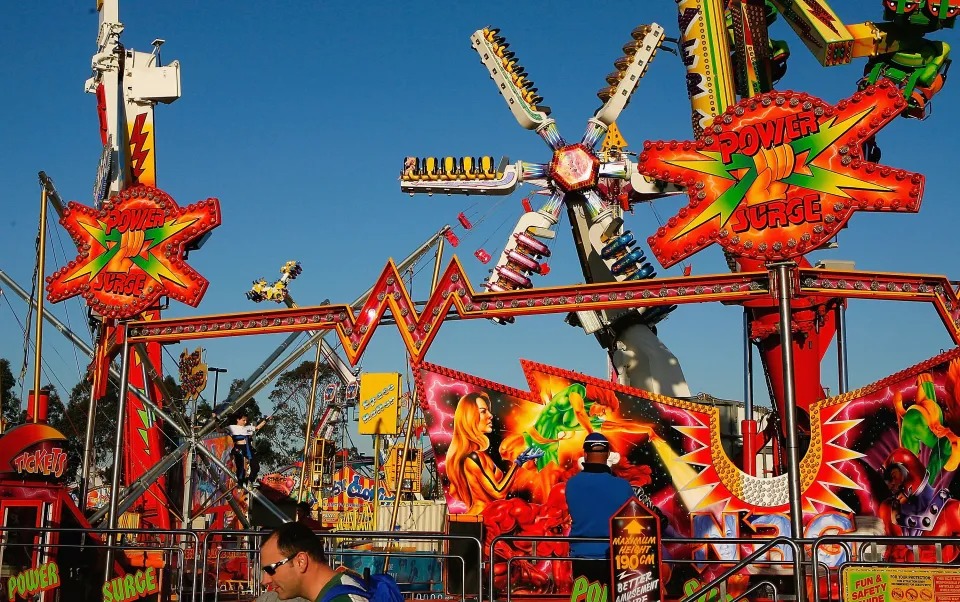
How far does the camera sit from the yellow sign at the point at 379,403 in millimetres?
32625

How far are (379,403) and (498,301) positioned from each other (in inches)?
707

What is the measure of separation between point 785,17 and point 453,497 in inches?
513

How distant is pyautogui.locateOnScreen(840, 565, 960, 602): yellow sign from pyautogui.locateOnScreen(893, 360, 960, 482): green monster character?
6.75m

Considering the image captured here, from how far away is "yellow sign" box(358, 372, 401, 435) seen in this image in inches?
1284

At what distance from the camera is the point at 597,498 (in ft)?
31.4

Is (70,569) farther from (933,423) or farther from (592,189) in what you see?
(592,189)

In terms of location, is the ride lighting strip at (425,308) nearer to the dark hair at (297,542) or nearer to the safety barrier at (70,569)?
the safety barrier at (70,569)

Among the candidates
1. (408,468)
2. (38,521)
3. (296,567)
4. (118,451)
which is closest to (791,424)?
(296,567)

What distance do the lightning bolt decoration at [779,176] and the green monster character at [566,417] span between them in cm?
291

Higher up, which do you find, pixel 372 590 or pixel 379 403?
pixel 379 403

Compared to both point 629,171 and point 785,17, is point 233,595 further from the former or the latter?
point 785,17

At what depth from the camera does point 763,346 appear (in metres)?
21.8

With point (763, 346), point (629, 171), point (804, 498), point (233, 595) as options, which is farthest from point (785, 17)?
point (233, 595)

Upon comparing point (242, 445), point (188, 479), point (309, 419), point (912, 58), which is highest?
point (912, 58)
